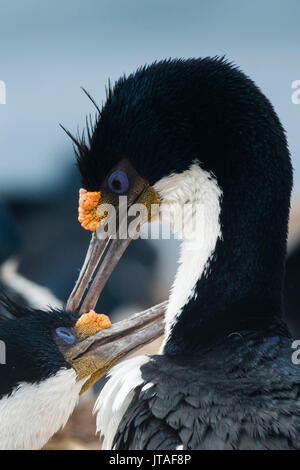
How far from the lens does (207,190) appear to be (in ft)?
5.44

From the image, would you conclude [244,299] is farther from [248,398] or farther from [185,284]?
[248,398]

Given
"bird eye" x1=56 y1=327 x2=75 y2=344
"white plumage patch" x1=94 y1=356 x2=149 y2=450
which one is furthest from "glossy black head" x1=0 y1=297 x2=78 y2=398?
"white plumage patch" x1=94 y1=356 x2=149 y2=450

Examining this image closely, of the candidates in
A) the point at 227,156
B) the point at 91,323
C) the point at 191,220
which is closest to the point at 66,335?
the point at 91,323

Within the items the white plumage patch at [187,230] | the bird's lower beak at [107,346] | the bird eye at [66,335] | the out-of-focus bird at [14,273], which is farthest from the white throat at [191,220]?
the out-of-focus bird at [14,273]

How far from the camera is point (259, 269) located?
165 cm

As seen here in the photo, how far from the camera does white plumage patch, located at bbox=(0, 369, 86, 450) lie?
5.32ft

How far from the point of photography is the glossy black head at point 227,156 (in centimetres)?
163

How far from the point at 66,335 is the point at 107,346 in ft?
0.36

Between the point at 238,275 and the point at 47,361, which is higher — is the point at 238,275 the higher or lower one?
the higher one

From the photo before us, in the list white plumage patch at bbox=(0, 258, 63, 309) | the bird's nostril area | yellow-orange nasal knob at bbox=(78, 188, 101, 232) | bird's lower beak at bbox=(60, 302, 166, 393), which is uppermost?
the bird's nostril area

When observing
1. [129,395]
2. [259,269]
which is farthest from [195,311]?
[129,395]

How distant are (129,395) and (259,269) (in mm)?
433

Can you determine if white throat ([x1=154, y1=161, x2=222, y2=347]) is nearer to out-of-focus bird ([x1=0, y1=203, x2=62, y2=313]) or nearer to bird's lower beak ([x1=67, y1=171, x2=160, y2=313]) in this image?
bird's lower beak ([x1=67, y1=171, x2=160, y2=313])

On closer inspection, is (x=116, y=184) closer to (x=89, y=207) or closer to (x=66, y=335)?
(x=89, y=207)
